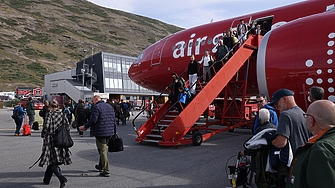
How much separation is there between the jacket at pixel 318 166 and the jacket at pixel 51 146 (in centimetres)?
453

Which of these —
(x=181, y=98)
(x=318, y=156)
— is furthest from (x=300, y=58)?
(x=318, y=156)

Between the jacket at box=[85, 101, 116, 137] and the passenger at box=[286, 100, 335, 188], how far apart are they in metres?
4.48

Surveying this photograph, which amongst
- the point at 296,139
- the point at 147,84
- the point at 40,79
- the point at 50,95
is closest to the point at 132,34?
the point at 40,79

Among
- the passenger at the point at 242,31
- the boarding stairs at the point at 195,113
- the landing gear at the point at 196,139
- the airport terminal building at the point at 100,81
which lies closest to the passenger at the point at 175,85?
the boarding stairs at the point at 195,113

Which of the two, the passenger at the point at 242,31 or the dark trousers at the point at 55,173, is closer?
the dark trousers at the point at 55,173

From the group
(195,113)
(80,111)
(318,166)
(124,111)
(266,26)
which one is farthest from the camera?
(124,111)

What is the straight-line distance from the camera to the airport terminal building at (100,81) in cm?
4966

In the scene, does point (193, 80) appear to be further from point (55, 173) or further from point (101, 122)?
point (55, 173)

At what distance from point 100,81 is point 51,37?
10217 centimetres

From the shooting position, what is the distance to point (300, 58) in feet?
25.2

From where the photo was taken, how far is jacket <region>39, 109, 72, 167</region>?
5016 millimetres

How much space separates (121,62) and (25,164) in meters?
47.3

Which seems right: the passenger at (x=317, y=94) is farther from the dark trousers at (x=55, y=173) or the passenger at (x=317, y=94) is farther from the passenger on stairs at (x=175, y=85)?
the passenger on stairs at (x=175, y=85)

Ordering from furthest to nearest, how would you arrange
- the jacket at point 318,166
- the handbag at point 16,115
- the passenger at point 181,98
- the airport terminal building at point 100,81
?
the airport terminal building at point 100,81 → the handbag at point 16,115 → the passenger at point 181,98 → the jacket at point 318,166
